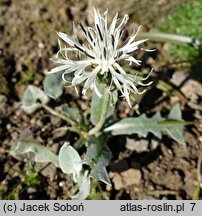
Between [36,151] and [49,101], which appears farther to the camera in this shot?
[49,101]

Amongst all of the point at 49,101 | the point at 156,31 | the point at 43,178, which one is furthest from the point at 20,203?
the point at 156,31

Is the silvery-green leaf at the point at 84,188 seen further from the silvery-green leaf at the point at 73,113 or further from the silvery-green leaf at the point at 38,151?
the silvery-green leaf at the point at 73,113

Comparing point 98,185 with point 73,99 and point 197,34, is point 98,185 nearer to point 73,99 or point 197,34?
point 73,99

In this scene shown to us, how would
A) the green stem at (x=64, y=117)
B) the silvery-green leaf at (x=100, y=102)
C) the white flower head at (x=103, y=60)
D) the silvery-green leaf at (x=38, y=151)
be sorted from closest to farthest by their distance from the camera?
the white flower head at (x=103, y=60)
the silvery-green leaf at (x=100, y=102)
the silvery-green leaf at (x=38, y=151)
the green stem at (x=64, y=117)

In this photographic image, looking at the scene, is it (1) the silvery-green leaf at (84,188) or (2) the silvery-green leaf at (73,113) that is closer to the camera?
(1) the silvery-green leaf at (84,188)

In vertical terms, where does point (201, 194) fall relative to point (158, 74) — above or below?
below

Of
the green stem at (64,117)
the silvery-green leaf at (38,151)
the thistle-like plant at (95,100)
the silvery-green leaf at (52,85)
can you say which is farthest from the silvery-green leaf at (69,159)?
the silvery-green leaf at (52,85)

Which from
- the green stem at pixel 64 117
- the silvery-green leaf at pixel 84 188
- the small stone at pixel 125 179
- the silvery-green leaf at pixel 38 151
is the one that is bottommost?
the silvery-green leaf at pixel 84 188

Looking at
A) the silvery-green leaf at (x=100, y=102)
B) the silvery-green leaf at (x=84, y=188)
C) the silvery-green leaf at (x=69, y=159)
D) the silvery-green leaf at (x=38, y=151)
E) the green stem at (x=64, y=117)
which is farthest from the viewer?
the green stem at (x=64, y=117)
